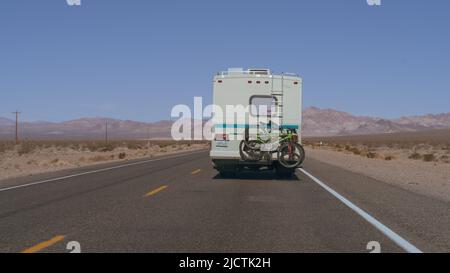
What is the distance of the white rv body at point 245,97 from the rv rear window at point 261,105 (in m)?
0.03

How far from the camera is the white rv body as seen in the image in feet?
60.5

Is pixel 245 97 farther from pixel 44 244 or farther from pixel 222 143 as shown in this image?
pixel 44 244

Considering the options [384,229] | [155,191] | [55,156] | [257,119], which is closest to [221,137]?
[257,119]

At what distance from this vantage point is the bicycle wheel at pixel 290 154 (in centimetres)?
1852

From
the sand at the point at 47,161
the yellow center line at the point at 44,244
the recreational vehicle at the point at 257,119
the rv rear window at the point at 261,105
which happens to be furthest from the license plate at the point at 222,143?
the yellow center line at the point at 44,244

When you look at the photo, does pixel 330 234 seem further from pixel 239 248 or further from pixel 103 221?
pixel 103 221

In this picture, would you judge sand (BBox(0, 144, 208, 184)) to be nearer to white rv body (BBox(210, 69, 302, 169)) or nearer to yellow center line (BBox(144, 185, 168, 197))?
yellow center line (BBox(144, 185, 168, 197))

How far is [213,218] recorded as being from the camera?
10547 millimetres

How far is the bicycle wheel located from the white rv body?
62 cm

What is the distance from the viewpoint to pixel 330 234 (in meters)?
8.95

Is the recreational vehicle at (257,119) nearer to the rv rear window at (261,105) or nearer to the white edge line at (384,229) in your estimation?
the rv rear window at (261,105)

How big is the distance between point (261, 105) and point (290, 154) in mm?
1859
